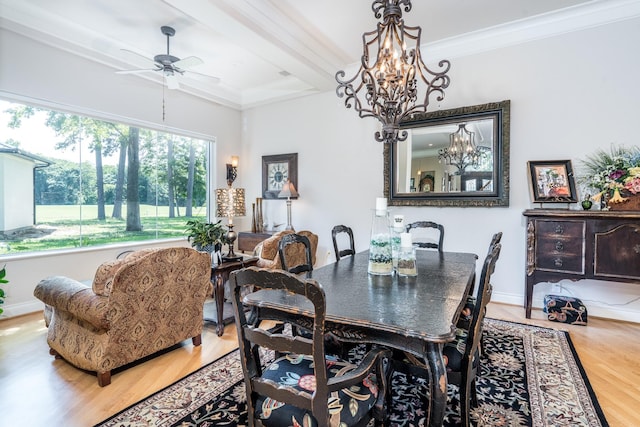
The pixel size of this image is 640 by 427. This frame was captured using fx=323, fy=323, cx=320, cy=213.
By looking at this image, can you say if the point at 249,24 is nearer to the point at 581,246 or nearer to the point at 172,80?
the point at 172,80

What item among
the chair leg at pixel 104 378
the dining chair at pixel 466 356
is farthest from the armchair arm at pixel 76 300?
the dining chair at pixel 466 356

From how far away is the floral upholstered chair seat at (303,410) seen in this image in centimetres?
114

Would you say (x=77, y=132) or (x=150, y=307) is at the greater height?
(x=77, y=132)

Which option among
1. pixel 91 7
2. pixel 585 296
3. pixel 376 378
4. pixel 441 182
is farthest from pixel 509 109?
pixel 91 7

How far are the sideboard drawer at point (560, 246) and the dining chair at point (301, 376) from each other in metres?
2.57

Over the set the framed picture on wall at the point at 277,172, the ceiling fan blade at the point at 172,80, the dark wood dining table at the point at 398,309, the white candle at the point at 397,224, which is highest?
the ceiling fan blade at the point at 172,80

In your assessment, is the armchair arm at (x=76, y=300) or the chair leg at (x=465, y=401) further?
the armchair arm at (x=76, y=300)

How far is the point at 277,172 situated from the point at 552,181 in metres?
3.80

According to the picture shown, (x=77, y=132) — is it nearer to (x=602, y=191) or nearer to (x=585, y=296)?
(x=602, y=191)

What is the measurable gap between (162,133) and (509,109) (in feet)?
15.2

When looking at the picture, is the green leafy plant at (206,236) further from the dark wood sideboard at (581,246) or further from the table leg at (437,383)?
the dark wood sideboard at (581,246)

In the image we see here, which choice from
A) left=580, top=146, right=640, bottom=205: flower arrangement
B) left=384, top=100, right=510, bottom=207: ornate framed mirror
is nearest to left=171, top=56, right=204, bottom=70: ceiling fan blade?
left=384, top=100, right=510, bottom=207: ornate framed mirror

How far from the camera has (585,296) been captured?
132 inches

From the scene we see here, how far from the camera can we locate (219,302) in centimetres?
294
